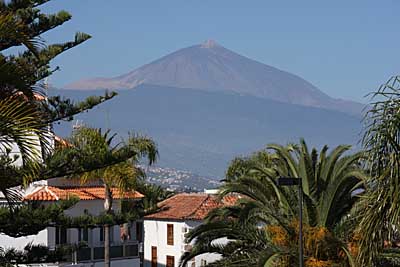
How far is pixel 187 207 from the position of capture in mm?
46750

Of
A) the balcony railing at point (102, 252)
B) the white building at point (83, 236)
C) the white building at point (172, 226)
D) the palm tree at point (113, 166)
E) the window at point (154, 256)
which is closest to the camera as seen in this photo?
the palm tree at point (113, 166)

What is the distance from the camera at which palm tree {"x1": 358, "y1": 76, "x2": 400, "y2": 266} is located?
10.3 metres

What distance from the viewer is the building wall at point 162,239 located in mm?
45591

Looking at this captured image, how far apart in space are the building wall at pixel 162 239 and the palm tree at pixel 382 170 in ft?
112

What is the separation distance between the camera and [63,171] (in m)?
21.8

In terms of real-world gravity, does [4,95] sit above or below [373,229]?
above

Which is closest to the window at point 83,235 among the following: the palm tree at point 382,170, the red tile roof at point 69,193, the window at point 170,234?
the red tile roof at point 69,193

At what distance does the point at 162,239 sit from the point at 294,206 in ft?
85.3

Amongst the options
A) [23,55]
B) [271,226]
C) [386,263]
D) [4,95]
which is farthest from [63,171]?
[4,95]

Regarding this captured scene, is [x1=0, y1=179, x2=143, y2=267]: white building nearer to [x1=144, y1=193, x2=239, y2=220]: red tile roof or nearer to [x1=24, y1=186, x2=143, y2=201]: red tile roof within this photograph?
[x1=24, y1=186, x2=143, y2=201]: red tile roof

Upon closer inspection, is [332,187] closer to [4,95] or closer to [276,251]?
[276,251]

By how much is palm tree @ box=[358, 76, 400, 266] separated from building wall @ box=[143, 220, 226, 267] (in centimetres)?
3424

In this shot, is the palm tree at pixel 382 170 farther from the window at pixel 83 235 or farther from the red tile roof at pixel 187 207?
the red tile roof at pixel 187 207

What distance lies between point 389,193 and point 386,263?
1079 cm
